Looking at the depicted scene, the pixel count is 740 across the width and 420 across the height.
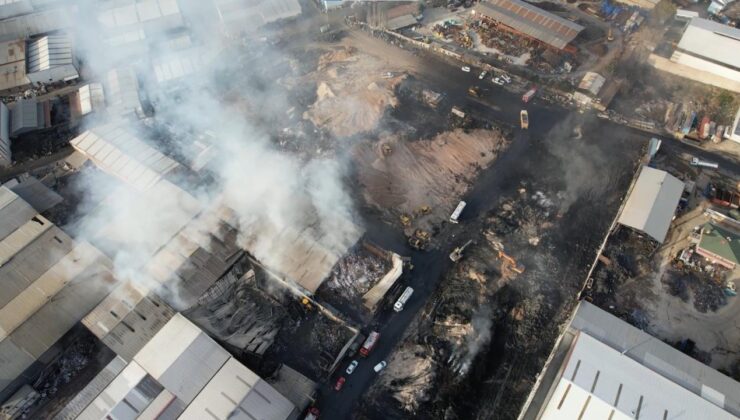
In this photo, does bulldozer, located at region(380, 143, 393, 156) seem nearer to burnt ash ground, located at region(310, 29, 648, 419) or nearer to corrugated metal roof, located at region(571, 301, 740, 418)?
burnt ash ground, located at region(310, 29, 648, 419)

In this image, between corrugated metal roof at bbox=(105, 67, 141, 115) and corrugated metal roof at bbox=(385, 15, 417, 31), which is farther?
corrugated metal roof at bbox=(385, 15, 417, 31)

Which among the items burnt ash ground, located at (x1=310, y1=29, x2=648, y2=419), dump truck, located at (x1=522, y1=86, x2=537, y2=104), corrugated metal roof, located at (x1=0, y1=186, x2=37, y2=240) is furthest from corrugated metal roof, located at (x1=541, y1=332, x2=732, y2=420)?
corrugated metal roof, located at (x1=0, y1=186, x2=37, y2=240)

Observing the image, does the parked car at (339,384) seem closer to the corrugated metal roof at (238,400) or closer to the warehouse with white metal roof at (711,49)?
the corrugated metal roof at (238,400)

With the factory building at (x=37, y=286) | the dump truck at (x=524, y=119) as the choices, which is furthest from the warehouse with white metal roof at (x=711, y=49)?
the factory building at (x=37, y=286)

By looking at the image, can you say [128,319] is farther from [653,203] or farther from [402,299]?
[653,203]

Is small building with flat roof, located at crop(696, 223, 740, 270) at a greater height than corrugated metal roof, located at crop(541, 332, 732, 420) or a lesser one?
greater

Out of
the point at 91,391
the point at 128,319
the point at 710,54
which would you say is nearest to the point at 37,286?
the point at 128,319
